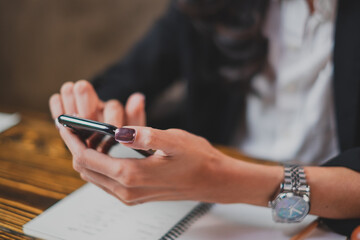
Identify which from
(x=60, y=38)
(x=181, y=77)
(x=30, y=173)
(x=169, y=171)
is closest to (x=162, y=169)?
(x=169, y=171)

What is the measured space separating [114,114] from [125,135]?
0.54 ft

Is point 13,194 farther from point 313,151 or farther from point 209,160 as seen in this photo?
point 313,151

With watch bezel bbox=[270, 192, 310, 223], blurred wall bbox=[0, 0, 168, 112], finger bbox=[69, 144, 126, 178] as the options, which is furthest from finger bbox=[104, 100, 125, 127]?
blurred wall bbox=[0, 0, 168, 112]

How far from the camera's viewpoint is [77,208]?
0.50m

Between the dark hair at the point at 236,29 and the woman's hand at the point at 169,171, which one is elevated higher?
the dark hair at the point at 236,29

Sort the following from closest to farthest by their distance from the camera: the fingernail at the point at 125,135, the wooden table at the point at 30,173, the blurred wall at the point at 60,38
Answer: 1. the fingernail at the point at 125,135
2. the wooden table at the point at 30,173
3. the blurred wall at the point at 60,38

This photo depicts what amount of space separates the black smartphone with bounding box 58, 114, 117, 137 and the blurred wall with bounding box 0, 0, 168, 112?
2.64 feet

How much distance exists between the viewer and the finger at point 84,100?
1.72 ft

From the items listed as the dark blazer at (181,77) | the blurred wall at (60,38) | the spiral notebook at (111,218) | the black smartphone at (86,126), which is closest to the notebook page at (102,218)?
the spiral notebook at (111,218)

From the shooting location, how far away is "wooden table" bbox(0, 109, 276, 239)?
49cm

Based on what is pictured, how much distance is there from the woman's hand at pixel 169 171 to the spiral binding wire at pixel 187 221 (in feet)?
0.13

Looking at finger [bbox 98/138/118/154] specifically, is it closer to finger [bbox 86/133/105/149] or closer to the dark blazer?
finger [bbox 86/133/105/149]

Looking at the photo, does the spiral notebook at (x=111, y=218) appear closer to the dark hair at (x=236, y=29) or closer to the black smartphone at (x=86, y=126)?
the black smartphone at (x=86, y=126)

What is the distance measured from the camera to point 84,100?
0.52 metres
